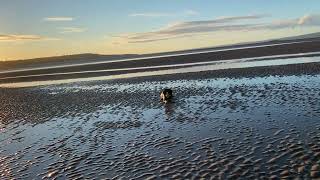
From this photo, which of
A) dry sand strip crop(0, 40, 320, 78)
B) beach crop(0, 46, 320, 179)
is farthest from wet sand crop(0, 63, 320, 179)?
dry sand strip crop(0, 40, 320, 78)

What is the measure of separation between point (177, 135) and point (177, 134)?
0.24 m

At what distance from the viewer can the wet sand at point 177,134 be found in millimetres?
15602

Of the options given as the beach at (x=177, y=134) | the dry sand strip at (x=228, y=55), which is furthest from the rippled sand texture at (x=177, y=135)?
the dry sand strip at (x=228, y=55)

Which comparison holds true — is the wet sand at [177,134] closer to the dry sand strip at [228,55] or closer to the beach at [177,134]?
the beach at [177,134]

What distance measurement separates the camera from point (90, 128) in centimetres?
2570

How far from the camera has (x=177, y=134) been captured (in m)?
21.5

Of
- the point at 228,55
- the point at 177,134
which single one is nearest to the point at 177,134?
the point at 177,134

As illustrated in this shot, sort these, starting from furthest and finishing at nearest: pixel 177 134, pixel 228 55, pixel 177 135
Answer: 1. pixel 228 55
2. pixel 177 134
3. pixel 177 135

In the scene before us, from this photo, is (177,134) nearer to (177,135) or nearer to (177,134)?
(177,134)

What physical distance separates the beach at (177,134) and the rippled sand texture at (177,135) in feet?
0.15

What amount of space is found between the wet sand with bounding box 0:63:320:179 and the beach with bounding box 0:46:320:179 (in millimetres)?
45

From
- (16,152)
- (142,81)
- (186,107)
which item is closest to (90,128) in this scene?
(16,152)

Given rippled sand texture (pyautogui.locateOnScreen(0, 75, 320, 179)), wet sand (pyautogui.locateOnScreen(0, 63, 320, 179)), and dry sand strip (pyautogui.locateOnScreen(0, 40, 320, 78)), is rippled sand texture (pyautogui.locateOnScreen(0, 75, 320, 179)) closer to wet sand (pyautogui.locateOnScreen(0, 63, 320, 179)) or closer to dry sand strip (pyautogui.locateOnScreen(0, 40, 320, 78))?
wet sand (pyautogui.locateOnScreen(0, 63, 320, 179))

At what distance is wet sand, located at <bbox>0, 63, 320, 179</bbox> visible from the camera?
15602 mm
